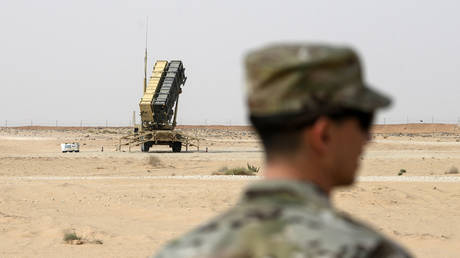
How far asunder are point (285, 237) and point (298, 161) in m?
0.18

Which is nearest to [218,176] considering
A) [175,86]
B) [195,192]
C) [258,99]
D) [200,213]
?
[195,192]

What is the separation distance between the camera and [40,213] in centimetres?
1406

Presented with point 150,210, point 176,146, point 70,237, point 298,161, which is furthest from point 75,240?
point 176,146

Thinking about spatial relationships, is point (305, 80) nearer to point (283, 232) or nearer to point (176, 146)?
point (283, 232)

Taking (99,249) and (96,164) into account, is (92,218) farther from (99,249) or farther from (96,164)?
(96,164)

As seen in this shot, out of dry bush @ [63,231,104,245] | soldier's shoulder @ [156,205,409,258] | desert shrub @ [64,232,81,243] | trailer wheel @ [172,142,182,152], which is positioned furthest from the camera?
trailer wheel @ [172,142,182,152]

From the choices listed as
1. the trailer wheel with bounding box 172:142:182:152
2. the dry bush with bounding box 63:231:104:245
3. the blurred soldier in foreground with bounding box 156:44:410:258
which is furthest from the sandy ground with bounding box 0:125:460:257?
the trailer wheel with bounding box 172:142:182:152

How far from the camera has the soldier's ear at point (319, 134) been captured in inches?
58.0

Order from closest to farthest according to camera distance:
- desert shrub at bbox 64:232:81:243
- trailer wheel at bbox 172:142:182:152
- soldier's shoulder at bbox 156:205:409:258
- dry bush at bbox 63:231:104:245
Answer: soldier's shoulder at bbox 156:205:409:258 < dry bush at bbox 63:231:104:245 < desert shrub at bbox 64:232:81:243 < trailer wheel at bbox 172:142:182:152

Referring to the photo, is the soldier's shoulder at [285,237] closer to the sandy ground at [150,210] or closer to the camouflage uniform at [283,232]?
the camouflage uniform at [283,232]

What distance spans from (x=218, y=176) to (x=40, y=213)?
834 cm

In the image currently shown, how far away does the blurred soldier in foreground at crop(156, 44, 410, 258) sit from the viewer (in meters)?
1.39

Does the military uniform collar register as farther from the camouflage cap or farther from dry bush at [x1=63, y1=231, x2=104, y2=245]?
dry bush at [x1=63, y1=231, x2=104, y2=245]

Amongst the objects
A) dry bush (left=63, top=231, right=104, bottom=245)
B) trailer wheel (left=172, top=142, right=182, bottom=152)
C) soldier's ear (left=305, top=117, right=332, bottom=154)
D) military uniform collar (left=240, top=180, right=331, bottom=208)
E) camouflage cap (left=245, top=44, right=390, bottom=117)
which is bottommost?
dry bush (left=63, top=231, right=104, bottom=245)
